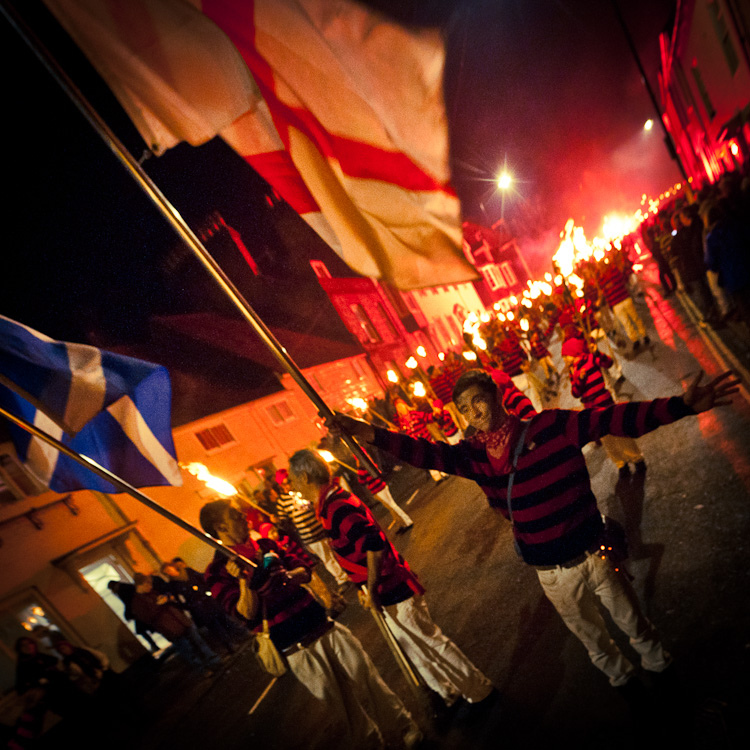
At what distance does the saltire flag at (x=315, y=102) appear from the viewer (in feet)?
7.41

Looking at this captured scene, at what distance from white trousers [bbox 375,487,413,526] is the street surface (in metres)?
0.23

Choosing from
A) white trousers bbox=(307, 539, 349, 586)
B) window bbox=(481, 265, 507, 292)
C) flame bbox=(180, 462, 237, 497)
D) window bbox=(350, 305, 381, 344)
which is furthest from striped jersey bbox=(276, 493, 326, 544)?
window bbox=(481, 265, 507, 292)

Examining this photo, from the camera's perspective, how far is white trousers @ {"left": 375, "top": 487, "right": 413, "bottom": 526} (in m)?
8.37

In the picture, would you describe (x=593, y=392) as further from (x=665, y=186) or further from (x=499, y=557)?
(x=665, y=186)

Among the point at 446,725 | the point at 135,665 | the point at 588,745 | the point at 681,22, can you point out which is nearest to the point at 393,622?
the point at 446,725

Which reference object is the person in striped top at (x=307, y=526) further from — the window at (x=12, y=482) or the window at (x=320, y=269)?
the window at (x=320, y=269)

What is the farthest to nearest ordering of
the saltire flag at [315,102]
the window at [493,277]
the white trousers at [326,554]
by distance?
the window at [493,277] < the white trousers at [326,554] < the saltire flag at [315,102]

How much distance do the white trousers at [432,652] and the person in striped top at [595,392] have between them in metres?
3.54

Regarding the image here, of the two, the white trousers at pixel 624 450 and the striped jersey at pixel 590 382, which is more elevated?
the striped jersey at pixel 590 382

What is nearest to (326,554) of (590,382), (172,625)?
(172,625)

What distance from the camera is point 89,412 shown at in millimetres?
3947

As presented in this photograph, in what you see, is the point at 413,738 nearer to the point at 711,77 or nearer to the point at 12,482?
the point at 12,482

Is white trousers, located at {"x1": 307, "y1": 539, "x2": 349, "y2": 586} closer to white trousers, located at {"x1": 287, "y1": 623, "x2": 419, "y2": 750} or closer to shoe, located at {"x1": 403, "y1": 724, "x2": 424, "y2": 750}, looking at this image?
white trousers, located at {"x1": 287, "y1": 623, "x2": 419, "y2": 750}

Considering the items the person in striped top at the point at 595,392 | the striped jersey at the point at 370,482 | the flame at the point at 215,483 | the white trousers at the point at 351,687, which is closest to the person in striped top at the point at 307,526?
the striped jersey at the point at 370,482
